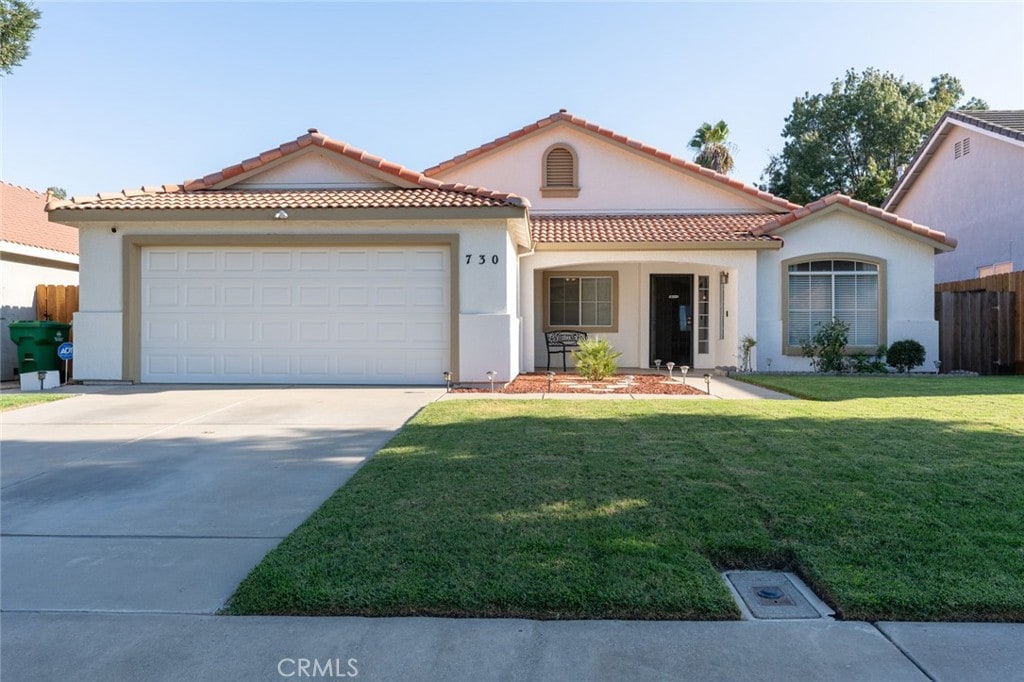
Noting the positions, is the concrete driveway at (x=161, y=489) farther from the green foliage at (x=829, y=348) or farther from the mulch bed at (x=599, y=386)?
the green foliage at (x=829, y=348)

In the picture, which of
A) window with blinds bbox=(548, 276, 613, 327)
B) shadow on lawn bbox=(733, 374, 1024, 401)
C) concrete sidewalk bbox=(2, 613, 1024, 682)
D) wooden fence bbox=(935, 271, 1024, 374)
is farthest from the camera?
window with blinds bbox=(548, 276, 613, 327)

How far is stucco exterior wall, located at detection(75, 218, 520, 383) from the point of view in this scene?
467 inches

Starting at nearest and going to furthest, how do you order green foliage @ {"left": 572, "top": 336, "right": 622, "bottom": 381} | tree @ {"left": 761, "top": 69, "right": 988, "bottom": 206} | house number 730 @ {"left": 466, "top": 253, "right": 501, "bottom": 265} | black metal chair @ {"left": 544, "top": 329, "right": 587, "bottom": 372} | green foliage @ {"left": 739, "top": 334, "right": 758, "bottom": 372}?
house number 730 @ {"left": 466, "top": 253, "right": 501, "bottom": 265} < green foliage @ {"left": 572, "top": 336, "right": 622, "bottom": 381} < green foliage @ {"left": 739, "top": 334, "right": 758, "bottom": 372} < black metal chair @ {"left": 544, "top": 329, "right": 587, "bottom": 372} < tree @ {"left": 761, "top": 69, "right": 988, "bottom": 206}

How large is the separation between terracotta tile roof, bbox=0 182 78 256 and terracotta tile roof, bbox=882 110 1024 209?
22704 millimetres

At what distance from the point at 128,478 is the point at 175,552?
6.68 feet

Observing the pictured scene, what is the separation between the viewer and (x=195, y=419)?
8.38m

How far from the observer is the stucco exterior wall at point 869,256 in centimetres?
1510

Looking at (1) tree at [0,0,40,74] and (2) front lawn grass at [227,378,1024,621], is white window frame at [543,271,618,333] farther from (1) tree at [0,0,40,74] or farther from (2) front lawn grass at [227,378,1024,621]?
(1) tree at [0,0,40,74]

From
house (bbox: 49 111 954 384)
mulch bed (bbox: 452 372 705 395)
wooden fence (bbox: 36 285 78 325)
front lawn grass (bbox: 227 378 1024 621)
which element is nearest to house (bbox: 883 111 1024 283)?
house (bbox: 49 111 954 384)

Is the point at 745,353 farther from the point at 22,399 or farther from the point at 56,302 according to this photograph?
the point at 56,302

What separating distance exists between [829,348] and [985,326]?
3891 millimetres

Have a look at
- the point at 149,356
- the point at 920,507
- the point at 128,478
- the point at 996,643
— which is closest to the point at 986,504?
the point at 920,507

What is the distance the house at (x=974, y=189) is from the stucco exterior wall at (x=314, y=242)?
14.0m

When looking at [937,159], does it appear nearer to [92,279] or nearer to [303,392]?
[303,392]
